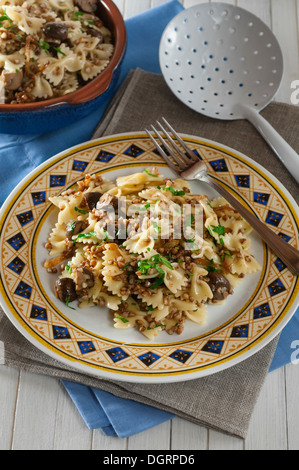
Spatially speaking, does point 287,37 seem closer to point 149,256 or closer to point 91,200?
point 91,200

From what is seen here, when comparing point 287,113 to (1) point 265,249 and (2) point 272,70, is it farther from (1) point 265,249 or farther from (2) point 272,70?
(1) point 265,249

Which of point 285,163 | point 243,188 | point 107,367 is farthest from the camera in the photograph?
point 285,163

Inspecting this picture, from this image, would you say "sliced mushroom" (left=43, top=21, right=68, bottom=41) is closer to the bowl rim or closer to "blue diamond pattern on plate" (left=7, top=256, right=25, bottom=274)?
the bowl rim

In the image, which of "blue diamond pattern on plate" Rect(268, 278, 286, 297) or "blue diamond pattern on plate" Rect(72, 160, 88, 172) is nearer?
"blue diamond pattern on plate" Rect(268, 278, 286, 297)

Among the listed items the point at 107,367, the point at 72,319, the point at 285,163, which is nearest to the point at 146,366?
the point at 107,367

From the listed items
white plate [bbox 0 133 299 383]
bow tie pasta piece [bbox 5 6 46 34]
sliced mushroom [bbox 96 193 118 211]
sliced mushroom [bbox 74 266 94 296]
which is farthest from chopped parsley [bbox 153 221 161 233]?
bow tie pasta piece [bbox 5 6 46 34]

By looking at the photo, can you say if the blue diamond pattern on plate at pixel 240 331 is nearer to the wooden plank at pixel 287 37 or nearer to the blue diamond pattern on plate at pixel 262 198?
the blue diamond pattern on plate at pixel 262 198
